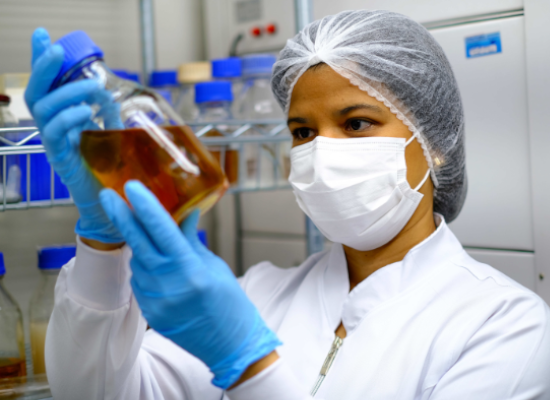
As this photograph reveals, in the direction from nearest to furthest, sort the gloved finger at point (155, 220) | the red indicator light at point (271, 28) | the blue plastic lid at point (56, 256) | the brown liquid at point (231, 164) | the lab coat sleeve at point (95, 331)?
the gloved finger at point (155, 220) < the lab coat sleeve at point (95, 331) < the blue plastic lid at point (56, 256) < the brown liquid at point (231, 164) < the red indicator light at point (271, 28)

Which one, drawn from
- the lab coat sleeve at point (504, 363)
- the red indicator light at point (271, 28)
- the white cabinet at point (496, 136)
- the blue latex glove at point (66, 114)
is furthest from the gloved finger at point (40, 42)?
the red indicator light at point (271, 28)

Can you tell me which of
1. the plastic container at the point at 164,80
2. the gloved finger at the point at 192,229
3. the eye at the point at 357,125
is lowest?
the gloved finger at the point at 192,229

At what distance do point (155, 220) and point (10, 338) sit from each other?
56 cm

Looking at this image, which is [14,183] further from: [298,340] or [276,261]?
[276,261]

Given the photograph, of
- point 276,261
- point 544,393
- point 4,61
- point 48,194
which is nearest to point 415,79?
point 544,393

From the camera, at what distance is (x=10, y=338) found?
2.88 ft

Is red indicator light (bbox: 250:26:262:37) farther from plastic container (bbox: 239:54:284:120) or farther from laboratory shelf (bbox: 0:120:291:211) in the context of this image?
laboratory shelf (bbox: 0:120:291:211)

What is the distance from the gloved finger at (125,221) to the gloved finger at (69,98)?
0.35 ft

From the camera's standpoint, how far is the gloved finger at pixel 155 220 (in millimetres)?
493

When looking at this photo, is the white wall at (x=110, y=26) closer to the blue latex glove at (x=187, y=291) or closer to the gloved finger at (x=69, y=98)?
A: the gloved finger at (x=69, y=98)

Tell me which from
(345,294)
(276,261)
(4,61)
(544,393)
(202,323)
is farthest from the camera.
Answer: (276,261)

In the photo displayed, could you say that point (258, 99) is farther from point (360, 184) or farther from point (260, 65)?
point (360, 184)

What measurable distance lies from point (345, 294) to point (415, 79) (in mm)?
416

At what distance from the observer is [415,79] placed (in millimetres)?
840
